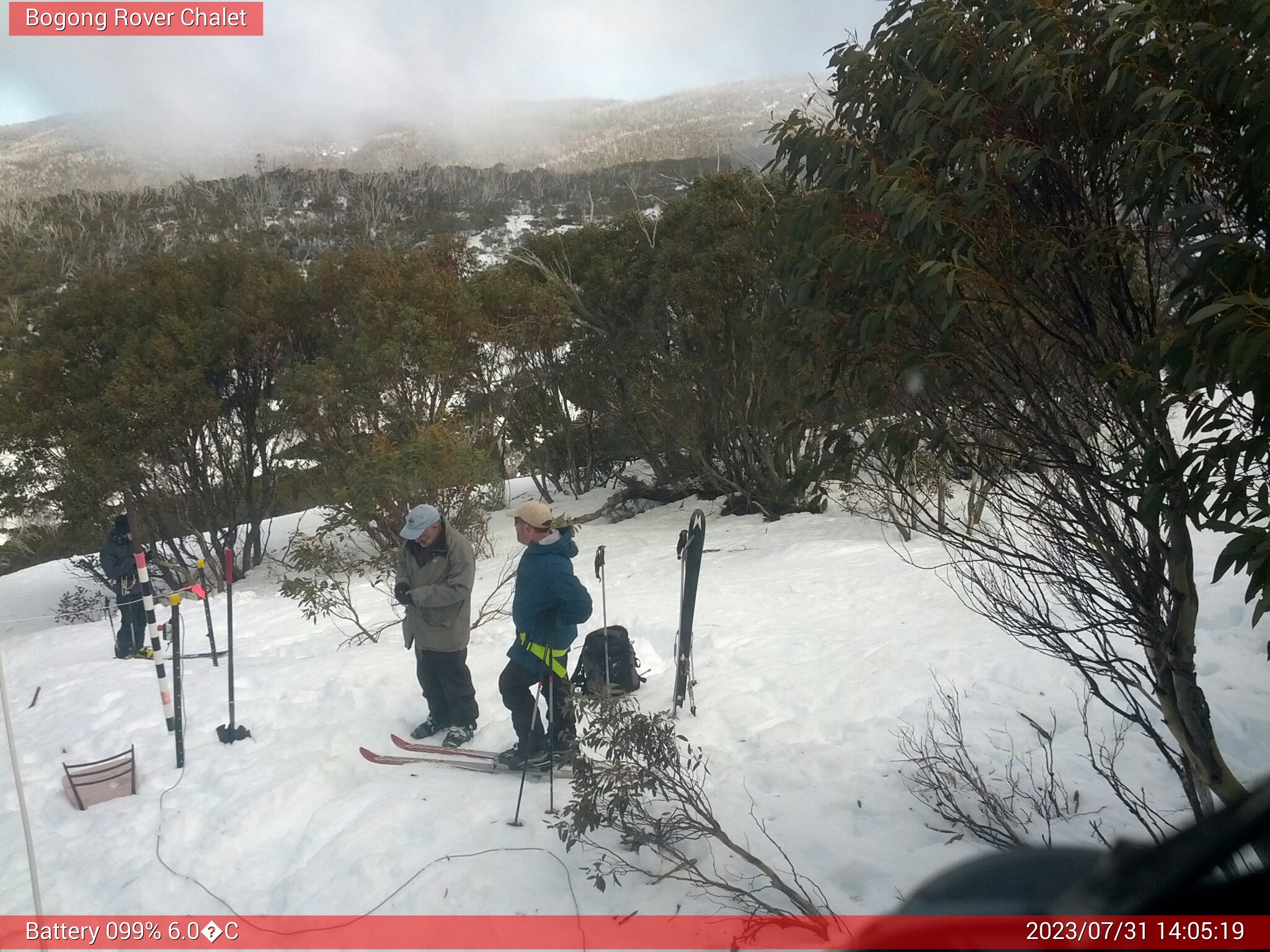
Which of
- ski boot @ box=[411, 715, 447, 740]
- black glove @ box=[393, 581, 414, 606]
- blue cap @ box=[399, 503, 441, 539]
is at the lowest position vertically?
ski boot @ box=[411, 715, 447, 740]

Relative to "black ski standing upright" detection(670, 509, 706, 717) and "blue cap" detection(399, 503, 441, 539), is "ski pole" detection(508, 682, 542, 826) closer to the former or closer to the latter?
"black ski standing upright" detection(670, 509, 706, 717)

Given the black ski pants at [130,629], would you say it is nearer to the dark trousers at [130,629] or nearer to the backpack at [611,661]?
the dark trousers at [130,629]

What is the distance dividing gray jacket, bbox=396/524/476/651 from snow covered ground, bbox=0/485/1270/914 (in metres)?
0.76

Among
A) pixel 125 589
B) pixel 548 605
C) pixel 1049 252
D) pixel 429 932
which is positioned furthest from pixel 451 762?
pixel 125 589

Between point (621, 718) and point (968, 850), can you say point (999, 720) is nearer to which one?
point (968, 850)

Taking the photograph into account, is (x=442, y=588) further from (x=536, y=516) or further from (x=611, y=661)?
(x=611, y=661)

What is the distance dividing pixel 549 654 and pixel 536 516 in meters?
0.77

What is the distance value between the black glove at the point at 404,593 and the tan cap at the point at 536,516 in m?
1.04

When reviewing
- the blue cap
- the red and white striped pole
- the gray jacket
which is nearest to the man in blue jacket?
the gray jacket

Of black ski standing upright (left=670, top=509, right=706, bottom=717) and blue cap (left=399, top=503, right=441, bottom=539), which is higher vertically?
blue cap (left=399, top=503, right=441, bottom=539)

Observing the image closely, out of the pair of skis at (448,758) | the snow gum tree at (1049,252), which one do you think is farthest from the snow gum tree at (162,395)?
the snow gum tree at (1049,252)

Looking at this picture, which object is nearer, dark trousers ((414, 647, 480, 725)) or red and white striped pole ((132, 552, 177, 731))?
red and white striped pole ((132, 552, 177, 731))

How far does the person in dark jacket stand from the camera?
8.27m

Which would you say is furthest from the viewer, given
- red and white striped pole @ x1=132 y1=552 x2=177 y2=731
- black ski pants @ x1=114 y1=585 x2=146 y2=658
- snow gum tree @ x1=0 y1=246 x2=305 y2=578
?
snow gum tree @ x1=0 y1=246 x2=305 y2=578
